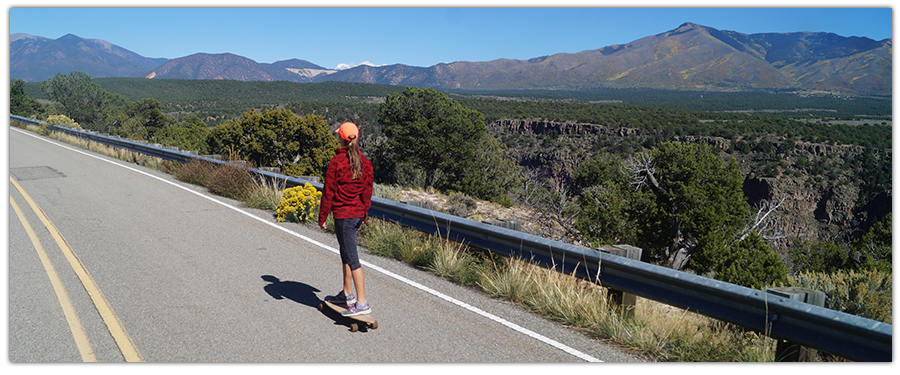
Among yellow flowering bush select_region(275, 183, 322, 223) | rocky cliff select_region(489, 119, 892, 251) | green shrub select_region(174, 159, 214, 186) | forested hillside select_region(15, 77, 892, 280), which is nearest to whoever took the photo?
yellow flowering bush select_region(275, 183, 322, 223)

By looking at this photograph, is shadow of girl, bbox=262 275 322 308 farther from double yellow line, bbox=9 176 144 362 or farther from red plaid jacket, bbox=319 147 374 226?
double yellow line, bbox=9 176 144 362

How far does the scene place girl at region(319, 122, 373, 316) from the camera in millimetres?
4641

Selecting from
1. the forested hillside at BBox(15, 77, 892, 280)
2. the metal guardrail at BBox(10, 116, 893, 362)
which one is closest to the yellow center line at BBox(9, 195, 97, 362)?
the metal guardrail at BBox(10, 116, 893, 362)

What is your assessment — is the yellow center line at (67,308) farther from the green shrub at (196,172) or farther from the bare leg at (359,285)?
the green shrub at (196,172)

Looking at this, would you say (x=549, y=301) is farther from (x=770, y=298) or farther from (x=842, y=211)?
(x=842, y=211)

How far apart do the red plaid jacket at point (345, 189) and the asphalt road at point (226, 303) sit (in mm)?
950

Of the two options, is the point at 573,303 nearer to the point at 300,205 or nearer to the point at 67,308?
the point at 67,308

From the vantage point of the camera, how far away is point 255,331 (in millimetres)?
4473

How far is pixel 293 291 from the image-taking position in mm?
5535

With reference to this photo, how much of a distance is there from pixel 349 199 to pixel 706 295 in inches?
116

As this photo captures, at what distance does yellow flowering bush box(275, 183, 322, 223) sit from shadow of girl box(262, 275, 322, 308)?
10.2ft

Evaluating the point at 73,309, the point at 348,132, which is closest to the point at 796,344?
the point at 348,132

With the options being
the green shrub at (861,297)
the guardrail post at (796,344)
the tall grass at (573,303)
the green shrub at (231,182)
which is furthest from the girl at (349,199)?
the green shrub at (231,182)

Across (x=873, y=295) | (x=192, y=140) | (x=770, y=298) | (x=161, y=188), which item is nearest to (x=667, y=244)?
(x=873, y=295)
